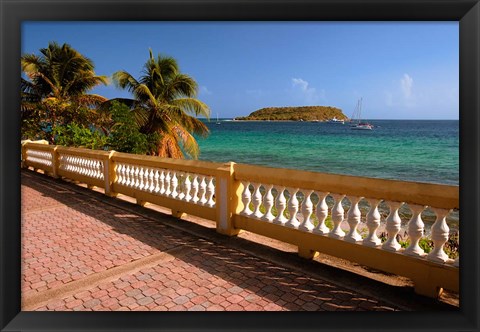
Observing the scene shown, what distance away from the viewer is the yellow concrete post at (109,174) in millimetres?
7348

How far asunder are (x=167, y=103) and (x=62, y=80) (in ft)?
22.0

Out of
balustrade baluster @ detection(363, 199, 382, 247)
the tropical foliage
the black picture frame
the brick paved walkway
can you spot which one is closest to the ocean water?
Answer: the tropical foliage

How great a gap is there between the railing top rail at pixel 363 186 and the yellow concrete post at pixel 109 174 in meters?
4.14

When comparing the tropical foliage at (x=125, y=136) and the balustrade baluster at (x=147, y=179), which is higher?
the tropical foliage at (x=125, y=136)

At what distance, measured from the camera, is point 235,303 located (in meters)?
3.00

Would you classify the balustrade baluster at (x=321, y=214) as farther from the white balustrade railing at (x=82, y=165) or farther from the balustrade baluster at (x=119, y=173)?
the white balustrade railing at (x=82, y=165)

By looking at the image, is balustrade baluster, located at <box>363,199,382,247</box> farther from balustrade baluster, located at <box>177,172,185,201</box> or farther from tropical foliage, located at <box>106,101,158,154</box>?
tropical foliage, located at <box>106,101,158,154</box>

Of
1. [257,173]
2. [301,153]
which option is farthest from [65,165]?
[301,153]

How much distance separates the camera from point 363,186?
3.34 m

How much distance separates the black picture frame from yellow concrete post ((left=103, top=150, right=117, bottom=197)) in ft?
17.3

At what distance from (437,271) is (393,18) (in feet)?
7.49

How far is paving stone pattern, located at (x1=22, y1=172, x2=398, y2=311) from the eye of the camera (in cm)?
300

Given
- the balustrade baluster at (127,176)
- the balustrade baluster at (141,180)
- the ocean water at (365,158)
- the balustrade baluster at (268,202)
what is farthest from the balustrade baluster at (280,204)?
the ocean water at (365,158)
